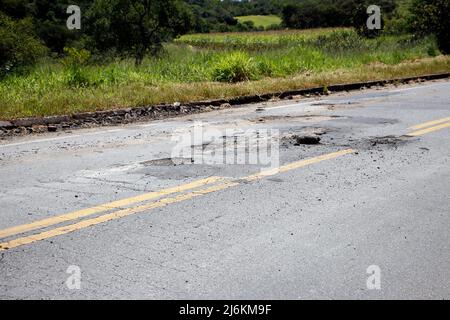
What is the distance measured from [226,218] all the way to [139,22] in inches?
1330

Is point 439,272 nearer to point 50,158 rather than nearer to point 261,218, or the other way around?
point 261,218

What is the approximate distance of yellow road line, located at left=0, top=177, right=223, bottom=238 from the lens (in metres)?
4.11

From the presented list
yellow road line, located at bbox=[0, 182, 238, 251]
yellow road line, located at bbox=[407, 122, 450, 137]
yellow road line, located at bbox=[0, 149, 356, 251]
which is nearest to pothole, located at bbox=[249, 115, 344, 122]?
yellow road line, located at bbox=[407, 122, 450, 137]

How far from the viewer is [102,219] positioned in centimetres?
434

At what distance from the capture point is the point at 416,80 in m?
17.8

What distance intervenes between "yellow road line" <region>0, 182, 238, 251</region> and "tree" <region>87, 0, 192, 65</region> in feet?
102

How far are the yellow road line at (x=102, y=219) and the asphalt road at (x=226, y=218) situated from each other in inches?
0.6

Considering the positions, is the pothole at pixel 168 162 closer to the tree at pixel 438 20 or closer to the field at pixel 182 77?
the field at pixel 182 77

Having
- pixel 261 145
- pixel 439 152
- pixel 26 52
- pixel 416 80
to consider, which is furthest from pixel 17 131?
pixel 26 52

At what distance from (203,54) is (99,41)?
24.6m

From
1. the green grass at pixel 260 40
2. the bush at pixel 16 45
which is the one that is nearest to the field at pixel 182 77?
the bush at pixel 16 45

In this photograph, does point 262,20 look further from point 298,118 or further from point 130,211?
point 130,211

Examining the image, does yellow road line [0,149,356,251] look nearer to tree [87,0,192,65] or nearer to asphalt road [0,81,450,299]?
asphalt road [0,81,450,299]
